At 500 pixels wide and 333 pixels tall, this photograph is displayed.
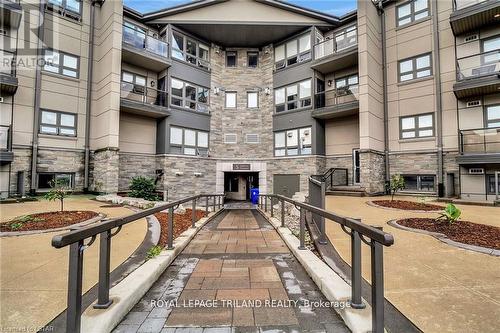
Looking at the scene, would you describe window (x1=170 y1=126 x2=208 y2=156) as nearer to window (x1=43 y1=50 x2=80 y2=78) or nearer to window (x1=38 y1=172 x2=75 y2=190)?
window (x1=38 y1=172 x2=75 y2=190)

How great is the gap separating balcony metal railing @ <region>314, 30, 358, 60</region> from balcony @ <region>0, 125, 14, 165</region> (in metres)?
17.5

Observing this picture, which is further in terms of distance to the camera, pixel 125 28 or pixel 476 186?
pixel 125 28

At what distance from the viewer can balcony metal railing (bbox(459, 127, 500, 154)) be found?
458 inches

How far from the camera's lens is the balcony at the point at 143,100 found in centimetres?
1514

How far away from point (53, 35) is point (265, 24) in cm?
1270

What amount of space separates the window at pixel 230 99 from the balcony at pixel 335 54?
243 inches

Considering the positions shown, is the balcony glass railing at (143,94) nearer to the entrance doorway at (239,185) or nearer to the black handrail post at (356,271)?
the entrance doorway at (239,185)

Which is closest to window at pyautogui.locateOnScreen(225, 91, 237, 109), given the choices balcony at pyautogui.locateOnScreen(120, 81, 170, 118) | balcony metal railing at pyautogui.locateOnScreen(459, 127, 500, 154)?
balcony at pyautogui.locateOnScreen(120, 81, 170, 118)

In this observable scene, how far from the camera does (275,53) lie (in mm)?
19656

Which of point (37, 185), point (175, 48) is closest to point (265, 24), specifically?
point (175, 48)

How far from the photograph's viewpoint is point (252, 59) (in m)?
20.5

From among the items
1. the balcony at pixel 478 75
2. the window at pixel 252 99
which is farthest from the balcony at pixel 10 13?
the balcony at pixel 478 75

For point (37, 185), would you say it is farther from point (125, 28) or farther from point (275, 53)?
point (275, 53)

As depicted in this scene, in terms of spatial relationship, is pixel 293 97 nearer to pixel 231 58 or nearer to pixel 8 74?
pixel 231 58
